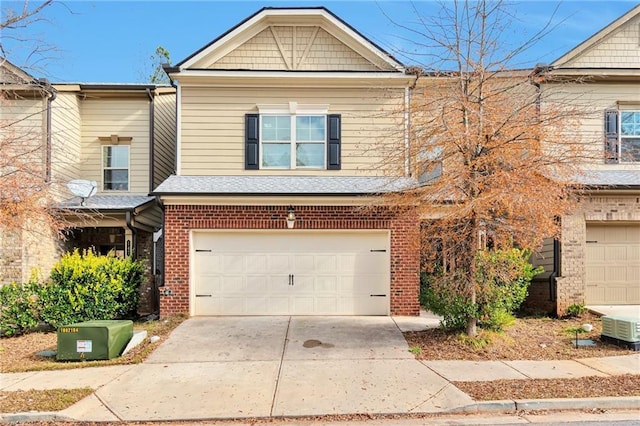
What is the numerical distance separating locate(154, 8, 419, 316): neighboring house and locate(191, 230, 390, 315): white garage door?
0.03 m

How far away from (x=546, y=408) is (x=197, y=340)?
21.4ft

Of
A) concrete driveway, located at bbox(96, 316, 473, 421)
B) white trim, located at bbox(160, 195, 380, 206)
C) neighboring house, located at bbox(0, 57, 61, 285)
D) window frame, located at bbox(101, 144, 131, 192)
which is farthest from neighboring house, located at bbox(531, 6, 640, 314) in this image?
neighboring house, located at bbox(0, 57, 61, 285)

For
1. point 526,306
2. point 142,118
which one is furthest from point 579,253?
point 142,118

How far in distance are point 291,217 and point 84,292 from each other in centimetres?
512

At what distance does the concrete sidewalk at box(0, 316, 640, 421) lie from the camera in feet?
20.6

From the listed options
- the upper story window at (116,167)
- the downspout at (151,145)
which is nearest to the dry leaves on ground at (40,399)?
the downspout at (151,145)

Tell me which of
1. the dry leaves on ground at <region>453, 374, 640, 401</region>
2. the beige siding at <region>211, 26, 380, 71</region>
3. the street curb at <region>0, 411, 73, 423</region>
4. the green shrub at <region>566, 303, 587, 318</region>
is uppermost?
the beige siding at <region>211, 26, 380, 71</region>

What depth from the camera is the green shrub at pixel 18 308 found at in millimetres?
10859

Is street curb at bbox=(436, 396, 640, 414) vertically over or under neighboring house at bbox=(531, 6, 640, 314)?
under

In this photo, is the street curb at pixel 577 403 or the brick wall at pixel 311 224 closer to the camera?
the street curb at pixel 577 403

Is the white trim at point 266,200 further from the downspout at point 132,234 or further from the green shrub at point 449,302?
the green shrub at point 449,302

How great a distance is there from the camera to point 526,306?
13125 mm

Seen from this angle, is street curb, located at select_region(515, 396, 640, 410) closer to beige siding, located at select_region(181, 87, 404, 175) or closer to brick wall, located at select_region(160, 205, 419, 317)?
brick wall, located at select_region(160, 205, 419, 317)

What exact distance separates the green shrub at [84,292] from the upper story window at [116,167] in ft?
12.8
